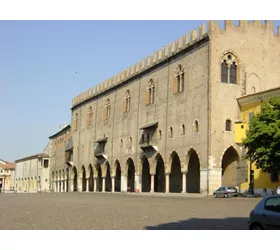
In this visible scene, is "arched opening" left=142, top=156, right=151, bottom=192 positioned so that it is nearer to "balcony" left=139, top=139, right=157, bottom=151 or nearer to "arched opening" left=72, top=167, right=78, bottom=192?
"balcony" left=139, top=139, right=157, bottom=151

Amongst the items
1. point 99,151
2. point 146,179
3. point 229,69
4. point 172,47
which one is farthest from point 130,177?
point 229,69

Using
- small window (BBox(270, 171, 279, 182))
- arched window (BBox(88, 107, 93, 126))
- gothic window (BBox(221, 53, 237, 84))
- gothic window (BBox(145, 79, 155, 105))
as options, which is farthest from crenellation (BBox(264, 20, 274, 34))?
arched window (BBox(88, 107, 93, 126))

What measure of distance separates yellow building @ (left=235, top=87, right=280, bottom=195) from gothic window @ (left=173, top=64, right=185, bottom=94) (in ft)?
19.6

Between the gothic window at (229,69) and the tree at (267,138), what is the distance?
9.41 metres

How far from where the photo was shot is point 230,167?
130ft

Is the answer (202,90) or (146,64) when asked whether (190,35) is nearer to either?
(202,90)

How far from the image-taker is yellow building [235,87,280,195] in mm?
34312

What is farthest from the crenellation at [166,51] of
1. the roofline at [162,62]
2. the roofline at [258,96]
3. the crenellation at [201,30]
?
the roofline at [258,96]

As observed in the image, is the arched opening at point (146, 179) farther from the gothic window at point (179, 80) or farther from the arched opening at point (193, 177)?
the gothic window at point (179, 80)

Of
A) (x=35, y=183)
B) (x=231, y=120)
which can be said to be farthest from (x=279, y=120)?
(x=35, y=183)

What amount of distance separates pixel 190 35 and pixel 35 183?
6104 centimetres

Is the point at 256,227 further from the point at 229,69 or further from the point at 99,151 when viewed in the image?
the point at 99,151

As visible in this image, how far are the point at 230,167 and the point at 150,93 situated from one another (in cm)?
1257

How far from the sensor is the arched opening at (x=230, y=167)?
1544 inches
